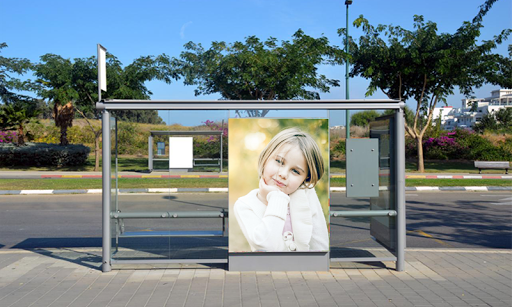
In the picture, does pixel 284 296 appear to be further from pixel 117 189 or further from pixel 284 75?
pixel 284 75

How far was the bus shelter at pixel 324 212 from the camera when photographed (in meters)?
6.09

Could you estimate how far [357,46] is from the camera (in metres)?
22.8

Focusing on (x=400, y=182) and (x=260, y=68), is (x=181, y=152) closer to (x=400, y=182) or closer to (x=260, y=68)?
(x=400, y=182)

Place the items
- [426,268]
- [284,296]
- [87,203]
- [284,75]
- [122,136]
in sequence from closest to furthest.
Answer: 1. [284,296]
2. [426,268]
3. [122,136]
4. [87,203]
5. [284,75]

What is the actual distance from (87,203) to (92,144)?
2027 centimetres

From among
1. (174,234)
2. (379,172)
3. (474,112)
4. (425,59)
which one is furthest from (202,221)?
(474,112)

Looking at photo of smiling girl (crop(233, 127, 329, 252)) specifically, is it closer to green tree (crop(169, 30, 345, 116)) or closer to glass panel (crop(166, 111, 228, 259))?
glass panel (crop(166, 111, 228, 259))

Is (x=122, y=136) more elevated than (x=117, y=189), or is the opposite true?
(x=122, y=136)

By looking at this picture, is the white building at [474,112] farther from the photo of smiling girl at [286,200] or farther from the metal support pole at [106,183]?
the metal support pole at [106,183]

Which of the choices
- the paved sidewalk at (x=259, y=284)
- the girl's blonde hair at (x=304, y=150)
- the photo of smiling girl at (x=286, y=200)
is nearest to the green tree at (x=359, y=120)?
the girl's blonde hair at (x=304, y=150)

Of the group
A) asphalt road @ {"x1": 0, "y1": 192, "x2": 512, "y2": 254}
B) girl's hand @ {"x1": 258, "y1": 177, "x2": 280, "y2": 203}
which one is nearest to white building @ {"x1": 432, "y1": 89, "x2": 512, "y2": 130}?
asphalt road @ {"x1": 0, "y1": 192, "x2": 512, "y2": 254}

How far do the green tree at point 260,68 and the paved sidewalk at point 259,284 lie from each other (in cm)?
1383

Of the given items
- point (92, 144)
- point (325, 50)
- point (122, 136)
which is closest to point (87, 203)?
point (122, 136)

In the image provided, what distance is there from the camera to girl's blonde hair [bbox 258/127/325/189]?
6.05m
